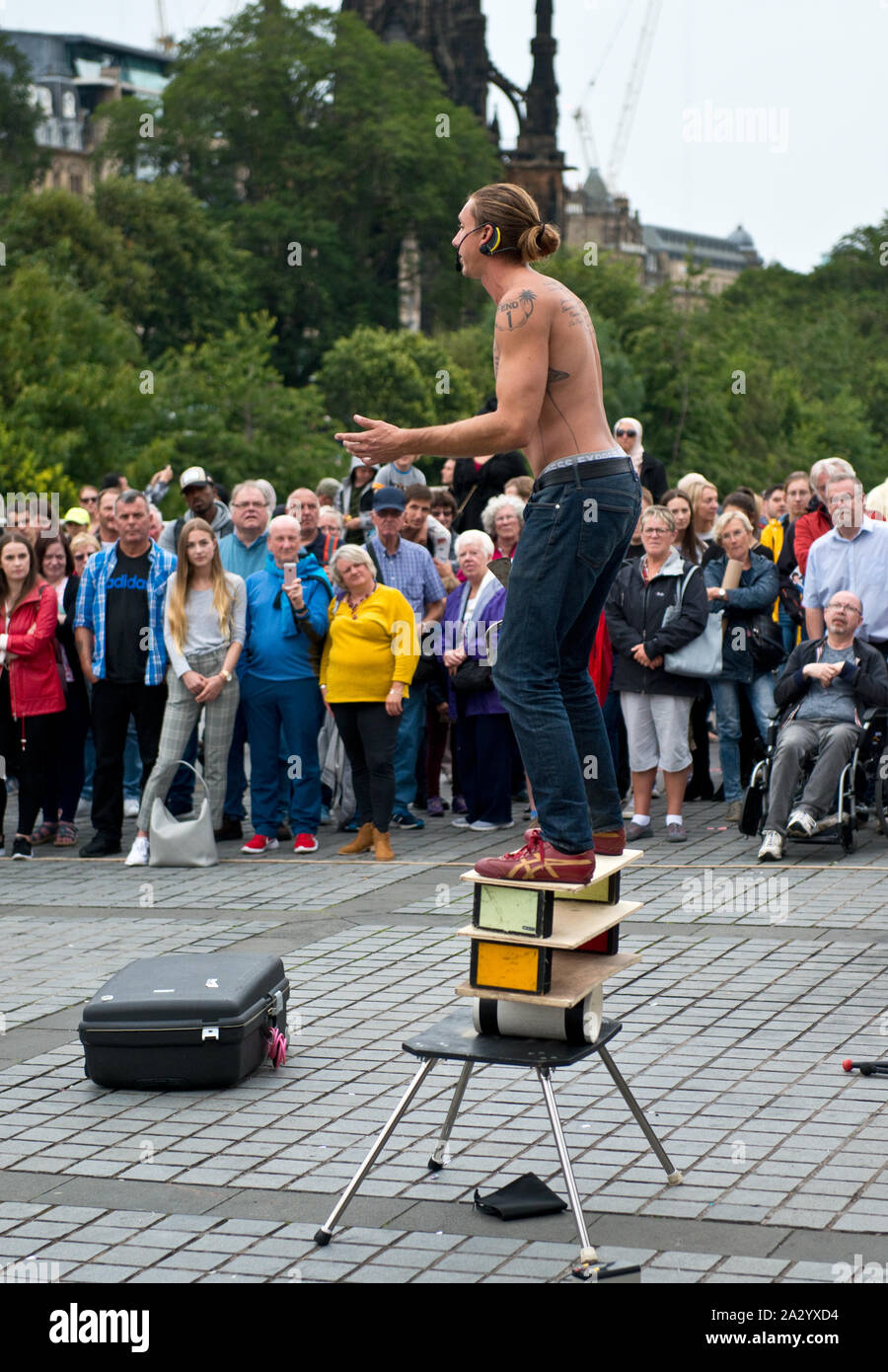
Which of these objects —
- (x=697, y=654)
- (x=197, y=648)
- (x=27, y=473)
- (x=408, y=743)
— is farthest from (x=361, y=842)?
(x=27, y=473)

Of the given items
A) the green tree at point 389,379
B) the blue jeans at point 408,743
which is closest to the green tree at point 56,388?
the green tree at point 389,379

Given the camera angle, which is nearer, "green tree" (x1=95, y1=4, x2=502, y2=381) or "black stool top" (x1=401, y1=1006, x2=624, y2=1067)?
"black stool top" (x1=401, y1=1006, x2=624, y2=1067)

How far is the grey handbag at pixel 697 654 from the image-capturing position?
11.9 meters

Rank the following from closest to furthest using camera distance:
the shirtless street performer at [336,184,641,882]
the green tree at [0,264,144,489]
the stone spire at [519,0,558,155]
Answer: the shirtless street performer at [336,184,641,882]
the green tree at [0,264,144,489]
the stone spire at [519,0,558,155]

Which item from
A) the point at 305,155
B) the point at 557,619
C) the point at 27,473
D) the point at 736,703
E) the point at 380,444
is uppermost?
the point at 305,155

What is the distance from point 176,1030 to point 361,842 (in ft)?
17.1

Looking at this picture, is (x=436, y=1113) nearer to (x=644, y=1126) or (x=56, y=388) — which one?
(x=644, y=1126)

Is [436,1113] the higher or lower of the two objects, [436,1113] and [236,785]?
the lower

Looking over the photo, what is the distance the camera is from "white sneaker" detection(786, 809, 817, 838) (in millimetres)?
10953

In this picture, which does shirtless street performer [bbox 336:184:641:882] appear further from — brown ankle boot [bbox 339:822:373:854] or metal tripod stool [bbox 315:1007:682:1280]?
brown ankle boot [bbox 339:822:373:854]

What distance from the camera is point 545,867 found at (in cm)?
513

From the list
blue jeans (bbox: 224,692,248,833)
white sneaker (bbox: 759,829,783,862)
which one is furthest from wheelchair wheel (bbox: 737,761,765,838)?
blue jeans (bbox: 224,692,248,833)
